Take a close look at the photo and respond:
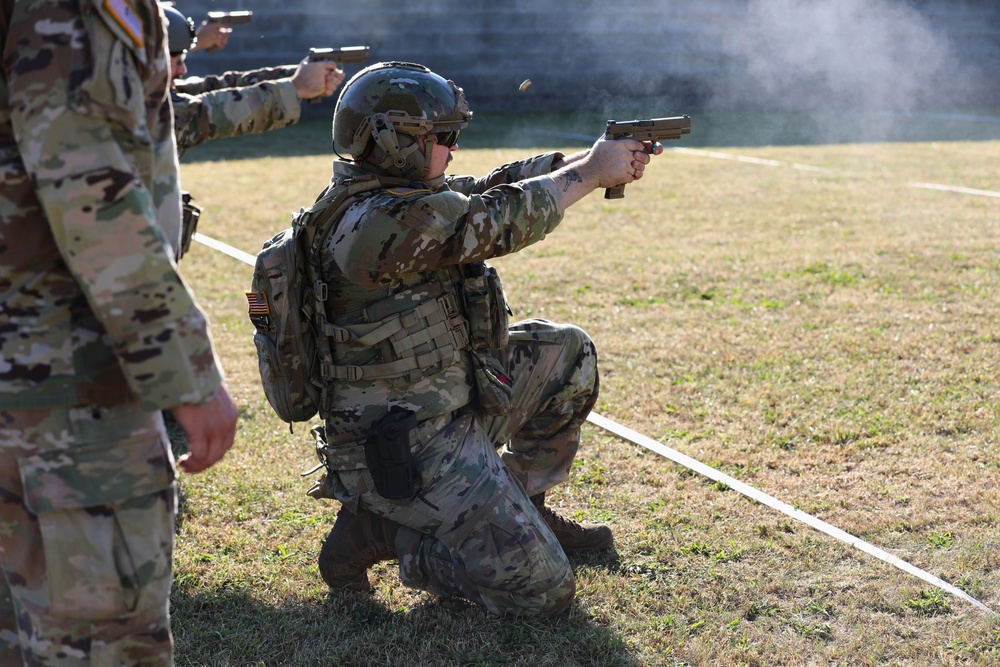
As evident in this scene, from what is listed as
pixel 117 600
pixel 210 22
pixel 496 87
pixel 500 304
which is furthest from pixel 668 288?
pixel 496 87

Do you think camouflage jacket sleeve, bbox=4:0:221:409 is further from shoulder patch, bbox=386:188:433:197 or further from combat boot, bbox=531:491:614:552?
combat boot, bbox=531:491:614:552

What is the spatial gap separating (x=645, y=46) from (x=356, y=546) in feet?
59.4

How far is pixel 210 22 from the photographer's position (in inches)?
252

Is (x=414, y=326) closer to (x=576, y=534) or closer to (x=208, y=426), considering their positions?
(x=576, y=534)

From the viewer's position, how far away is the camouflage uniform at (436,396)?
3.27m

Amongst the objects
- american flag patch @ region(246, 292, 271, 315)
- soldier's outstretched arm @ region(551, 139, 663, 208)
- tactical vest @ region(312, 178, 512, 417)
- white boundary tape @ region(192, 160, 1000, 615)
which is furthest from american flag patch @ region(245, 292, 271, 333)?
white boundary tape @ region(192, 160, 1000, 615)

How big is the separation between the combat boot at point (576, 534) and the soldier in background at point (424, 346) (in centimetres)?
15

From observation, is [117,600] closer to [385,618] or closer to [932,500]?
[385,618]

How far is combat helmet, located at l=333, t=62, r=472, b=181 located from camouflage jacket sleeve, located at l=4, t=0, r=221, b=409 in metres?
1.39

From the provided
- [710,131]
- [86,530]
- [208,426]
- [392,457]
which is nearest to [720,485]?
[392,457]

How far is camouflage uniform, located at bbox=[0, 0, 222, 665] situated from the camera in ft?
6.04

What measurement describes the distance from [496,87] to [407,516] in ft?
57.4

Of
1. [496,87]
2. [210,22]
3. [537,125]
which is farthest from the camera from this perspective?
[496,87]

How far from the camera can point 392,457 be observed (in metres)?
3.37
